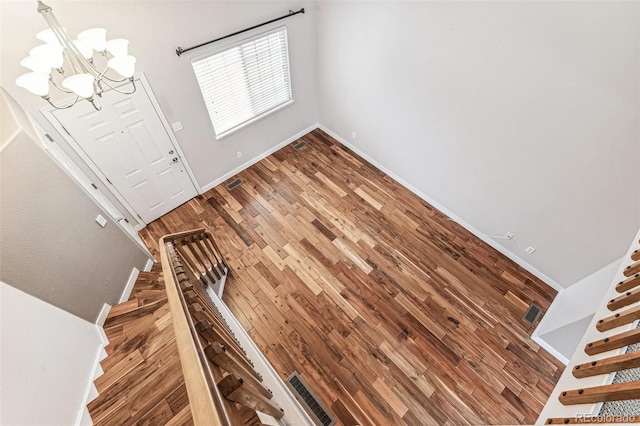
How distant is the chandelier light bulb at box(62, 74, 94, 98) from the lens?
1.61 metres


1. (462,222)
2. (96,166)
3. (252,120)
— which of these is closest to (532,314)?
(462,222)

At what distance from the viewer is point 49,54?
1646 millimetres

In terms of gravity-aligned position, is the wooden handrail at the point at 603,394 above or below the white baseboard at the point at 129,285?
above

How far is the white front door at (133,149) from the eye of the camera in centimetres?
295

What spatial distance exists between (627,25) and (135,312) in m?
4.42

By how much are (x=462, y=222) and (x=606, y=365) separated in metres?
2.86

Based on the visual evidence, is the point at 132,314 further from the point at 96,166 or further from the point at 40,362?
the point at 96,166

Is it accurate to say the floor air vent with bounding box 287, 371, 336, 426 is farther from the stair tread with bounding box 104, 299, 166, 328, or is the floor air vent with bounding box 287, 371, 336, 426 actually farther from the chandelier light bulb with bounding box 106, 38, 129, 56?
the chandelier light bulb with bounding box 106, 38, 129, 56

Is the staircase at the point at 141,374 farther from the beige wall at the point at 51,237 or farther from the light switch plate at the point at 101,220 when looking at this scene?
the light switch plate at the point at 101,220

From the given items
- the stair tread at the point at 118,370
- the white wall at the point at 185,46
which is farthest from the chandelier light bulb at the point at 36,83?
the stair tread at the point at 118,370

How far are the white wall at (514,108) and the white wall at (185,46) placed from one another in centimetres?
62

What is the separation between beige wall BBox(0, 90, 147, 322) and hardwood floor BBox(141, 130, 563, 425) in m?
1.29

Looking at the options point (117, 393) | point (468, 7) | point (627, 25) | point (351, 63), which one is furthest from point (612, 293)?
point (351, 63)

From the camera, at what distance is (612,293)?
172 centimetres
